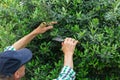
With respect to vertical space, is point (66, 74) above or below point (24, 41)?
below

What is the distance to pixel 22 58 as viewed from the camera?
337 centimetres

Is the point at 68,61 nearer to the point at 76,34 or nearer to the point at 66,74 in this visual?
the point at 66,74

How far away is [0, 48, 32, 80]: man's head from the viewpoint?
321 cm

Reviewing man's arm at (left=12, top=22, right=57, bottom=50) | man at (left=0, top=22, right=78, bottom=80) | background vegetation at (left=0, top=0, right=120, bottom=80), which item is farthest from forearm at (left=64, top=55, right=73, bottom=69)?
man's arm at (left=12, top=22, right=57, bottom=50)

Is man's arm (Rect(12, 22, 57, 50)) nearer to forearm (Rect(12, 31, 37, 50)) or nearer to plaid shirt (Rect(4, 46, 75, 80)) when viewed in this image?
forearm (Rect(12, 31, 37, 50))

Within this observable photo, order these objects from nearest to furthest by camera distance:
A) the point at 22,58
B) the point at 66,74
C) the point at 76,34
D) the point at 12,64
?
1. the point at 12,64
2. the point at 22,58
3. the point at 66,74
4. the point at 76,34

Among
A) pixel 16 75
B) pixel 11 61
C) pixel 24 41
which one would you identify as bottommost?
pixel 16 75

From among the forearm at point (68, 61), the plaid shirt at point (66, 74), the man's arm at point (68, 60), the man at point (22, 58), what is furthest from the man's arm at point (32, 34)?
the plaid shirt at point (66, 74)

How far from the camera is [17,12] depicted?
452cm

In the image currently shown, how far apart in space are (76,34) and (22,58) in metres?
0.92

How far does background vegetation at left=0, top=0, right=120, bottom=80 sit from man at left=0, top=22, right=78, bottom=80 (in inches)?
5.1

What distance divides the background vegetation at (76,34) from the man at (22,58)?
13 cm

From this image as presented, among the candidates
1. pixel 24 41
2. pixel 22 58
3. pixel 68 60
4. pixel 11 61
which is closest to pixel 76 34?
pixel 68 60

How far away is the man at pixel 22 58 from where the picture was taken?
3.23m
